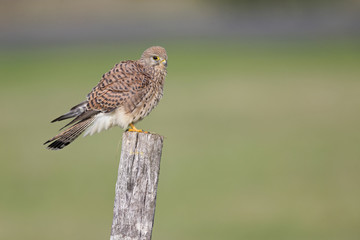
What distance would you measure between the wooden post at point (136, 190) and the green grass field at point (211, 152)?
5260 mm

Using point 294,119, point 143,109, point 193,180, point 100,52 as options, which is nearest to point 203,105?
point 294,119

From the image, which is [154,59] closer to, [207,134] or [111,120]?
[111,120]

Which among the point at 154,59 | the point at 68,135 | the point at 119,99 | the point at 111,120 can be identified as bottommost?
the point at 68,135

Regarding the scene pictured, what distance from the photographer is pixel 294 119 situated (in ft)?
49.8

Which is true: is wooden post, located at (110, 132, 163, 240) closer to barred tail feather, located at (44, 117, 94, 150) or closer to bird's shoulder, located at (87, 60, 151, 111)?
barred tail feather, located at (44, 117, 94, 150)

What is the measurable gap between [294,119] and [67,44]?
500 inches

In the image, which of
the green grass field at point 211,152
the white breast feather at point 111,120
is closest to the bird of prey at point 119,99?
the white breast feather at point 111,120

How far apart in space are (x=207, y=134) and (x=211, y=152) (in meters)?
1.35

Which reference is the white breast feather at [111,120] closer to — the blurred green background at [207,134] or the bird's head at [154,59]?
the bird's head at [154,59]

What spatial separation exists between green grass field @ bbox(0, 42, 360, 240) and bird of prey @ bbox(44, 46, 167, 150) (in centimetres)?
424

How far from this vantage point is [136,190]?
A: 11.1ft

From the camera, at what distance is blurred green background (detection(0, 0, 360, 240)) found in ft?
30.6

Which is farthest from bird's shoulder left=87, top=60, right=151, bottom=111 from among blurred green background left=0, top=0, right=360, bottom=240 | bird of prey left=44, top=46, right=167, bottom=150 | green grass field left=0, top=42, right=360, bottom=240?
green grass field left=0, top=42, right=360, bottom=240

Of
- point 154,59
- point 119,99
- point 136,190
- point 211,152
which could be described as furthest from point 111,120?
point 211,152
